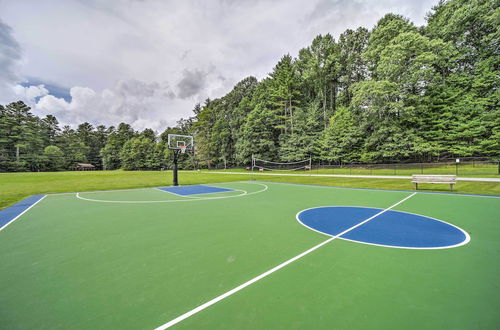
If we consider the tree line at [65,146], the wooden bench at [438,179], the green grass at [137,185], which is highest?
the tree line at [65,146]

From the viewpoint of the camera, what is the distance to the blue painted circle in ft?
14.2

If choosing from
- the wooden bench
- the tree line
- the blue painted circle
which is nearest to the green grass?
the wooden bench

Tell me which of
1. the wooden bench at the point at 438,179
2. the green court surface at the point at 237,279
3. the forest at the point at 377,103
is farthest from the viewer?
the forest at the point at 377,103

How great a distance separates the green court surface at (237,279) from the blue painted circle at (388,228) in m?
0.29

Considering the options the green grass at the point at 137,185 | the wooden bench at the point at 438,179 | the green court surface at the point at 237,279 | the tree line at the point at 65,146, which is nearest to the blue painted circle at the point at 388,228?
the green court surface at the point at 237,279

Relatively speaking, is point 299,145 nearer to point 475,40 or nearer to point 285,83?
point 285,83

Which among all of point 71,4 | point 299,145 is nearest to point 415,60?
point 299,145

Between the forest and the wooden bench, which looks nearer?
the wooden bench

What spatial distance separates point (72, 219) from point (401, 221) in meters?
10.2

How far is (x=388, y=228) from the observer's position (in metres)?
5.22

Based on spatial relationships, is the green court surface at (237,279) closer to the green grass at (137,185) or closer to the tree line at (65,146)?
the green grass at (137,185)

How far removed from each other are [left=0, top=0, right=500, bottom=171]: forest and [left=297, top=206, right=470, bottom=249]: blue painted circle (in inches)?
967

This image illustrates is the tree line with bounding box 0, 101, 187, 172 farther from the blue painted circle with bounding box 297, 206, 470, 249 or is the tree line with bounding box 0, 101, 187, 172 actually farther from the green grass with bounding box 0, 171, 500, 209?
the blue painted circle with bounding box 297, 206, 470, 249

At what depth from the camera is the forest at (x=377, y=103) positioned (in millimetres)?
24172
